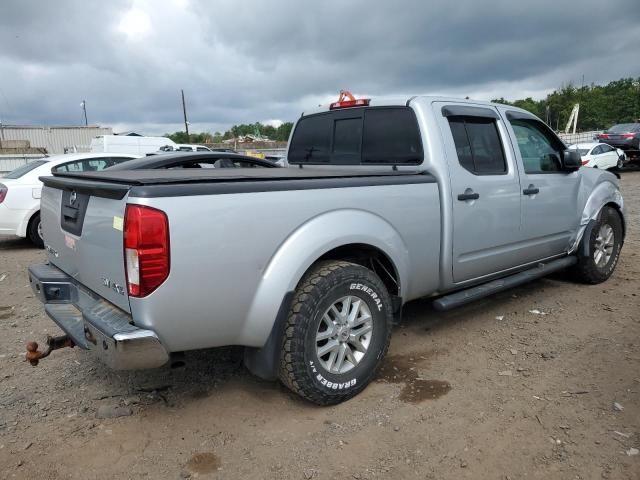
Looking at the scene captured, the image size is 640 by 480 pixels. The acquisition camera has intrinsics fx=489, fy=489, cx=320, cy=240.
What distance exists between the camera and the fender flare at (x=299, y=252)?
260 cm

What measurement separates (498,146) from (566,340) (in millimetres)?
1684

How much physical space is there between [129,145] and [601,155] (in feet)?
60.5

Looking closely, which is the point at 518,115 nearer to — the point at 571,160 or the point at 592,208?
the point at 571,160

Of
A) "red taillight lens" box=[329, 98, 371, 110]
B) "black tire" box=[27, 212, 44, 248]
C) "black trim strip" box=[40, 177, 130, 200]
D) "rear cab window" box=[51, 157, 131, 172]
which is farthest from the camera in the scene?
"rear cab window" box=[51, 157, 131, 172]

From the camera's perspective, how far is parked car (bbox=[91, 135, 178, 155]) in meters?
18.9

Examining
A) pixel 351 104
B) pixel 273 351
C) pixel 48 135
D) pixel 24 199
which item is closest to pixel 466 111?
pixel 351 104

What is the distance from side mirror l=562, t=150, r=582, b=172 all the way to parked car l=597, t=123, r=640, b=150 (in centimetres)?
1959

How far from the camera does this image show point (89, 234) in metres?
2.67

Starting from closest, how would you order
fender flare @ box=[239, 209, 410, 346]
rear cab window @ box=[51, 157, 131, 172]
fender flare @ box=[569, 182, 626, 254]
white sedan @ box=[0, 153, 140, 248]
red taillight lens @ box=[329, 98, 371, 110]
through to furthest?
fender flare @ box=[239, 209, 410, 346] < red taillight lens @ box=[329, 98, 371, 110] < fender flare @ box=[569, 182, 626, 254] < white sedan @ box=[0, 153, 140, 248] < rear cab window @ box=[51, 157, 131, 172]

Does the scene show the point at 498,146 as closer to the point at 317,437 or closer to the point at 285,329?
the point at 285,329

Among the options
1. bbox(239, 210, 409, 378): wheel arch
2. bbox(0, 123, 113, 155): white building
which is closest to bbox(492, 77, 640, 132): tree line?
bbox(0, 123, 113, 155): white building

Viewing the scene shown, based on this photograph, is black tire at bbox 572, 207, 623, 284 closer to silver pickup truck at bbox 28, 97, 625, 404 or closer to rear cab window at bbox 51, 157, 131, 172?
silver pickup truck at bbox 28, 97, 625, 404

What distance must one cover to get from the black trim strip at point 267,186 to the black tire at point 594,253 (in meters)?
2.66

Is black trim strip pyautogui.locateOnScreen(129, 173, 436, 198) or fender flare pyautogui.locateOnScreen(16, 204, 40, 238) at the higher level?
black trim strip pyautogui.locateOnScreen(129, 173, 436, 198)
